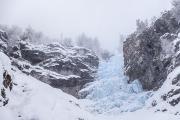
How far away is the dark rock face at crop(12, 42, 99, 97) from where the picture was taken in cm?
11631

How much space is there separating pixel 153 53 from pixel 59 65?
101 feet

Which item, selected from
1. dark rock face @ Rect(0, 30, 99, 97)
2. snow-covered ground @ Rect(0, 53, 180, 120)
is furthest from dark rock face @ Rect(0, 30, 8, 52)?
snow-covered ground @ Rect(0, 53, 180, 120)

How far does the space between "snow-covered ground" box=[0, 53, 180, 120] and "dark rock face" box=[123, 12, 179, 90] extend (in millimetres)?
3216

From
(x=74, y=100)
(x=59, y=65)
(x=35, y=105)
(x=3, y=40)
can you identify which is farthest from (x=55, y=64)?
(x=35, y=105)

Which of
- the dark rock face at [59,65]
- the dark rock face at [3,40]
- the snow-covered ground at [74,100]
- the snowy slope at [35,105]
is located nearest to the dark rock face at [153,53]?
the snow-covered ground at [74,100]

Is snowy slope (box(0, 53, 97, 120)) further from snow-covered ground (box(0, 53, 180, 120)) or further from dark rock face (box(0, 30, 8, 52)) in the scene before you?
dark rock face (box(0, 30, 8, 52))

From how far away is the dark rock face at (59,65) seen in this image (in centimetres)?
11631

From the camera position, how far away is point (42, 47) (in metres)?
132

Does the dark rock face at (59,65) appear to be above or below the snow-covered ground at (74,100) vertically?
above

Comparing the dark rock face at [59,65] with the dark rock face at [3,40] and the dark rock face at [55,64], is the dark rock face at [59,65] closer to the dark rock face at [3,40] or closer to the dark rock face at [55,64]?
the dark rock face at [55,64]

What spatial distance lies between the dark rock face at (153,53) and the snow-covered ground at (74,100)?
10.6 feet

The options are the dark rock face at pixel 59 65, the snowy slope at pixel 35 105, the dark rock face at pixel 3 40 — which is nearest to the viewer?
the snowy slope at pixel 35 105

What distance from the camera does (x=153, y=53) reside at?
107 meters

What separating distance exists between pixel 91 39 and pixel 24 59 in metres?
53.2
